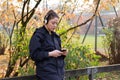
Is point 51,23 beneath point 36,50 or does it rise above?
above

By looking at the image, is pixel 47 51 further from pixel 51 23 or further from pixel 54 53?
pixel 51 23

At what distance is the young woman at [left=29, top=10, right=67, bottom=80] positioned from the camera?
11.1ft

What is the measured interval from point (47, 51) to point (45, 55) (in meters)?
0.09

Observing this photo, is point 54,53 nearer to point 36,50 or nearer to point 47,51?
point 47,51

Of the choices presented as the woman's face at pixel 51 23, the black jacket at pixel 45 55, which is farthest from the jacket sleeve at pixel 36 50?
the woman's face at pixel 51 23

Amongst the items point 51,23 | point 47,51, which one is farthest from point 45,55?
point 51,23

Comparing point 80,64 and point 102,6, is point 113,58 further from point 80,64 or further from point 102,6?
point 80,64

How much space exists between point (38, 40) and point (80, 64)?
220 centimetres

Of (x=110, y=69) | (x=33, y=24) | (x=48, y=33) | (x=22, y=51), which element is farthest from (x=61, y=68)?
(x=33, y=24)

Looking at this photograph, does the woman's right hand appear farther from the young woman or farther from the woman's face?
the woman's face

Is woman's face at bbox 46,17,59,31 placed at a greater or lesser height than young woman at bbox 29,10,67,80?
greater

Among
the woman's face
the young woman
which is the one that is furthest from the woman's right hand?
the woman's face

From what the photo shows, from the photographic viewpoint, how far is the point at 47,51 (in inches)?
137

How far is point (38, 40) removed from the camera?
11.1ft
